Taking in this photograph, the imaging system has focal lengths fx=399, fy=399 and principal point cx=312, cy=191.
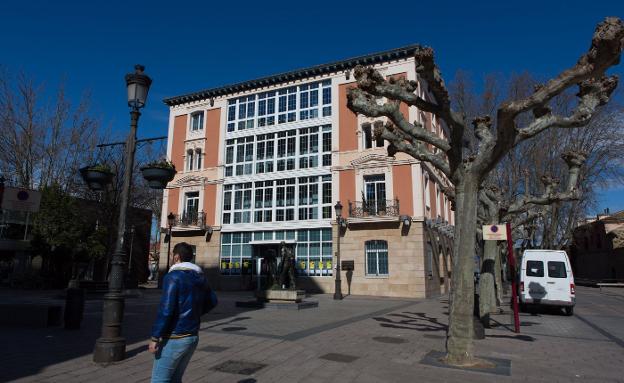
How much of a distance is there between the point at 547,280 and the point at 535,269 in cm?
55

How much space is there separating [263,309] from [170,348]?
11.7 meters

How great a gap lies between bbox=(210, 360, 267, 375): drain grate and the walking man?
8.21 ft

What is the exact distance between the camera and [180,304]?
3516mm

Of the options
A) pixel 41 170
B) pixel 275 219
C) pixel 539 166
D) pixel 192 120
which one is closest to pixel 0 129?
pixel 41 170

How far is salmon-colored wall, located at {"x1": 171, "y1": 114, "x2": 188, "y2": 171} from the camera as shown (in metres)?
30.7

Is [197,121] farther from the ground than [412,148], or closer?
farther from the ground

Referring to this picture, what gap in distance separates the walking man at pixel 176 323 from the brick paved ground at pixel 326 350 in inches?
88.2

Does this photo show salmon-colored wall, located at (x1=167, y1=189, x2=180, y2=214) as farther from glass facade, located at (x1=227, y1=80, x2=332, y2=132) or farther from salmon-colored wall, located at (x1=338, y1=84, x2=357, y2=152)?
salmon-colored wall, located at (x1=338, y1=84, x2=357, y2=152)

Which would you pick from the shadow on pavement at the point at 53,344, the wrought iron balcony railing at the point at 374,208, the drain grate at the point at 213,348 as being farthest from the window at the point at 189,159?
the drain grate at the point at 213,348

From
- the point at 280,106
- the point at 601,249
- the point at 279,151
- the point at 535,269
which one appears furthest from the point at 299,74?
the point at 601,249

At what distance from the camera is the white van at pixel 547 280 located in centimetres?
1442

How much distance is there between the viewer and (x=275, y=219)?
26641 mm

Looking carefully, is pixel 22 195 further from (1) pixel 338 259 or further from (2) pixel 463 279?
(1) pixel 338 259

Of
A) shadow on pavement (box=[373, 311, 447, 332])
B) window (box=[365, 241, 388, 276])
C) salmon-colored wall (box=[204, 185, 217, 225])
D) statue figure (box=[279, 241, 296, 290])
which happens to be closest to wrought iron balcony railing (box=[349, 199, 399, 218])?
window (box=[365, 241, 388, 276])
